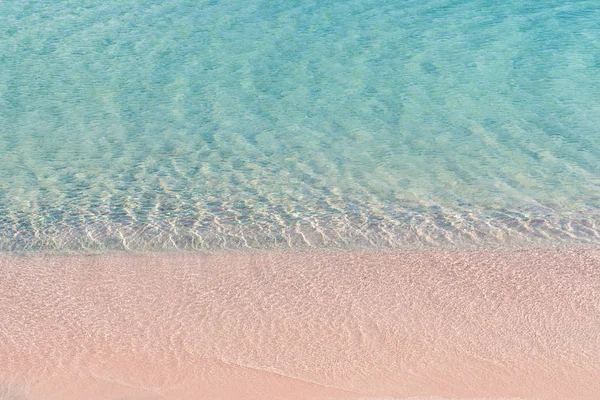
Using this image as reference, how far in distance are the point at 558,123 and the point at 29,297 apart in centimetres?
525

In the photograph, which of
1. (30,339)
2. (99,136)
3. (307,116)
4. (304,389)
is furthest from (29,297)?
(307,116)

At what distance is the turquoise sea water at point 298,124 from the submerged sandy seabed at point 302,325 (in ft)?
1.20

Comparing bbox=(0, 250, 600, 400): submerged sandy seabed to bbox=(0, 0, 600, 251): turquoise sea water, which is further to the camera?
bbox=(0, 0, 600, 251): turquoise sea water

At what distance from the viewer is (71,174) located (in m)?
6.47

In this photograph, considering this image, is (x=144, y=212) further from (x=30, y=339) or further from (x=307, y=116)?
(x=307, y=116)

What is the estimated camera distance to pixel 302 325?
171 inches

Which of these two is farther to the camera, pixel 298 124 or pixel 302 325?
pixel 298 124

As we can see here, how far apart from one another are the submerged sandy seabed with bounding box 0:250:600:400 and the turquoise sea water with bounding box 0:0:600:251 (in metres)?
0.37

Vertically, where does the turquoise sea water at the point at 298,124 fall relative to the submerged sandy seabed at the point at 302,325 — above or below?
below

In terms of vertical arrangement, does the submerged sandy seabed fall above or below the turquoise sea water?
above

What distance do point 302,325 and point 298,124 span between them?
11.1ft

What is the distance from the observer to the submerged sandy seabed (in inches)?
153

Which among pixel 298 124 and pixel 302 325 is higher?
pixel 302 325

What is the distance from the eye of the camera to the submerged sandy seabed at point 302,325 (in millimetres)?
3879
